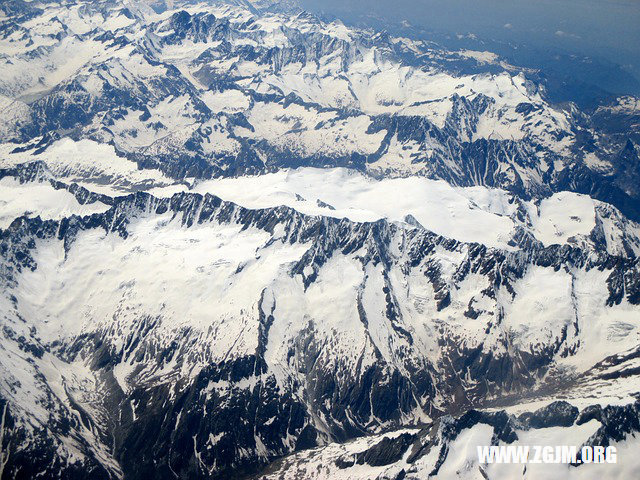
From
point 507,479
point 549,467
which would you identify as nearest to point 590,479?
point 549,467

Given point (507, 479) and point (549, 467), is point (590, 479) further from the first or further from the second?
point (507, 479)

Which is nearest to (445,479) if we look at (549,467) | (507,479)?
(507,479)

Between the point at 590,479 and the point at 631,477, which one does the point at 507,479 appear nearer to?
the point at 590,479

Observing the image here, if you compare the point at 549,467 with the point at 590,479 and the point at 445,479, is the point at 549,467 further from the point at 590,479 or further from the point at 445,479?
the point at 445,479

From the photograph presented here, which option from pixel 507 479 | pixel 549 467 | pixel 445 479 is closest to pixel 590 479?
pixel 549 467

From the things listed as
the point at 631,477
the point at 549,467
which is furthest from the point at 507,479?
the point at 631,477

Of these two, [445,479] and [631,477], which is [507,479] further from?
[631,477]
